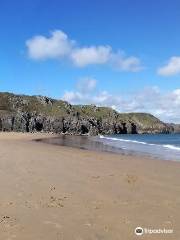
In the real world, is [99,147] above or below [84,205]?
Answer: above

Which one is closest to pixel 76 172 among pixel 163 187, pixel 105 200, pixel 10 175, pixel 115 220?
pixel 10 175

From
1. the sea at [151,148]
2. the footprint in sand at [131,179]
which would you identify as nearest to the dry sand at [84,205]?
the footprint in sand at [131,179]

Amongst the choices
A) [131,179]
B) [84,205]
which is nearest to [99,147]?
[131,179]

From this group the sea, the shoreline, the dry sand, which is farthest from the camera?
the sea

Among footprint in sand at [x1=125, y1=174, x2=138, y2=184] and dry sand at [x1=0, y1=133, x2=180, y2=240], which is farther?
footprint in sand at [x1=125, y1=174, x2=138, y2=184]

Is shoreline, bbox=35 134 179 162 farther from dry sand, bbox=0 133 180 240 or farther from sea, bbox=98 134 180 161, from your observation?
dry sand, bbox=0 133 180 240

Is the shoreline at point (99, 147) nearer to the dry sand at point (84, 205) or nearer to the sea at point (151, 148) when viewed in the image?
the sea at point (151, 148)

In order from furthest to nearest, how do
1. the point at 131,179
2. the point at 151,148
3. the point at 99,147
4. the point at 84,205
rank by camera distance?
1. the point at 151,148
2. the point at 99,147
3. the point at 131,179
4. the point at 84,205

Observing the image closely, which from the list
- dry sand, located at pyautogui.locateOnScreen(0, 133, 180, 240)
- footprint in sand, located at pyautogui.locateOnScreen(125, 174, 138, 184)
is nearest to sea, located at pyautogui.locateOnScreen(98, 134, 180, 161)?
footprint in sand, located at pyautogui.locateOnScreen(125, 174, 138, 184)

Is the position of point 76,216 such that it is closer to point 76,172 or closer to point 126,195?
point 126,195

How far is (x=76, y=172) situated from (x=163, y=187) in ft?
16.6

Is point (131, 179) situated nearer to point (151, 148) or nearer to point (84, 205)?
point (84, 205)

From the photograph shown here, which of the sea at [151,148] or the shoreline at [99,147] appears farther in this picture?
the sea at [151,148]

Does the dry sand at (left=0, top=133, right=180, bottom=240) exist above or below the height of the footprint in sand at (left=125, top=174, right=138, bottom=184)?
below
